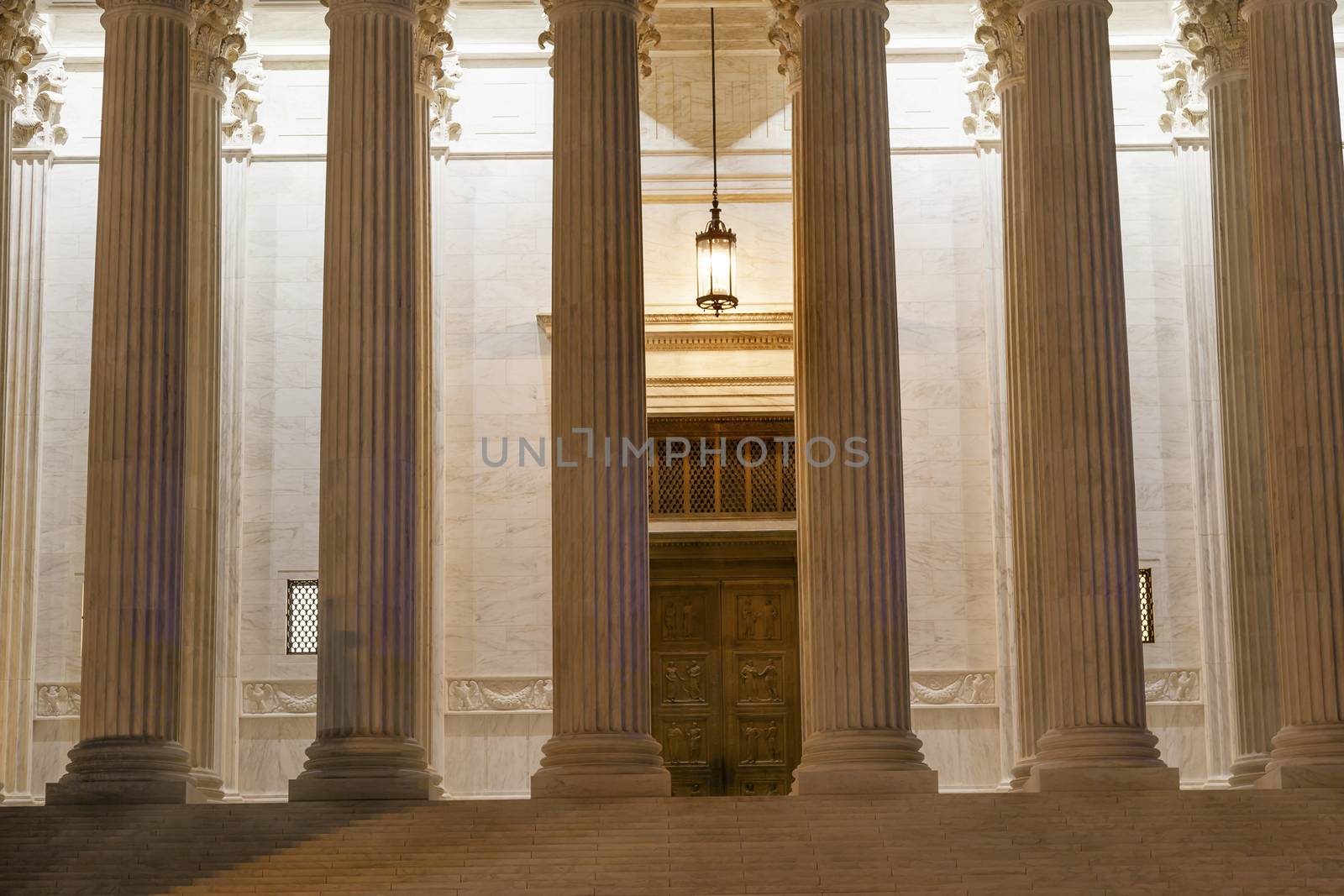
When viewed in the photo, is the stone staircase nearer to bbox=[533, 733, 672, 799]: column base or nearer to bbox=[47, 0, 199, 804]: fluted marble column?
bbox=[533, 733, 672, 799]: column base

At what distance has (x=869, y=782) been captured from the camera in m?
45.4

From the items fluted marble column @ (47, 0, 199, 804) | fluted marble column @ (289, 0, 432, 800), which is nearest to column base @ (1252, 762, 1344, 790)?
fluted marble column @ (289, 0, 432, 800)

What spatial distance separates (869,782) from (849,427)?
7912mm

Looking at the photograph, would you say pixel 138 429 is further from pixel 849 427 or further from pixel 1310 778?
pixel 1310 778

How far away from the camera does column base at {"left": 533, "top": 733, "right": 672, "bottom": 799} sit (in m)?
45.2

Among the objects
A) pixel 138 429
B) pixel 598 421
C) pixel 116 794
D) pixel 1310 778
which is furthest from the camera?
pixel 138 429

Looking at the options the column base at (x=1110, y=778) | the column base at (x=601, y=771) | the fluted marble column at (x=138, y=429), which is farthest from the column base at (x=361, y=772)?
the column base at (x=1110, y=778)

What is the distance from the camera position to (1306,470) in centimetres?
4747

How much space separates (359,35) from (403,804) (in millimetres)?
17626

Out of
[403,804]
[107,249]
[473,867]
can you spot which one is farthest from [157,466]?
[473,867]

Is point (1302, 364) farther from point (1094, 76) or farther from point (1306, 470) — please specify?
point (1094, 76)

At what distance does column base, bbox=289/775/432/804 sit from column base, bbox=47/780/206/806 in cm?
270

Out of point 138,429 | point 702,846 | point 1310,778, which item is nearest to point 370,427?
point 138,429

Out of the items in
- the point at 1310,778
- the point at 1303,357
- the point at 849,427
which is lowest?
the point at 1310,778
